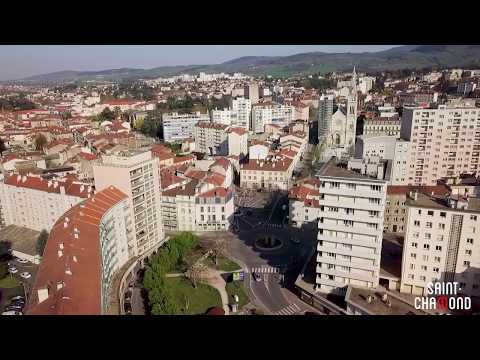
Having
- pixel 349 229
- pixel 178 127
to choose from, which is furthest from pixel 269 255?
pixel 178 127

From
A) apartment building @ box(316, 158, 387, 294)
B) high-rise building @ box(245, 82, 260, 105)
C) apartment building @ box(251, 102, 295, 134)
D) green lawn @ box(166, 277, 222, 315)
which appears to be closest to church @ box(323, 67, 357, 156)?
apartment building @ box(251, 102, 295, 134)

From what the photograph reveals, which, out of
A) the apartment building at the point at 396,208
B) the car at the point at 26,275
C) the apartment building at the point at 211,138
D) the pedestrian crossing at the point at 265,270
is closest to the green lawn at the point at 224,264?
the pedestrian crossing at the point at 265,270

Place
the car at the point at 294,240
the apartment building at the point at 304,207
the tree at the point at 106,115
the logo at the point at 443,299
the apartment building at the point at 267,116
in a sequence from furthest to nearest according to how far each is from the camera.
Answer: the tree at the point at 106,115 → the apartment building at the point at 267,116 → the apartment building at the point at 304,207 → the car at the point at 294,240 → the logo at the point at 443,299

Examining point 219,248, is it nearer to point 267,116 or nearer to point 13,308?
point 13,308

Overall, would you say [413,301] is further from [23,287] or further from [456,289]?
[23,287]

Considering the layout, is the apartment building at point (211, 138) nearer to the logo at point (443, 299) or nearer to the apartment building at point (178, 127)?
the apartment building at point (178, 127)
